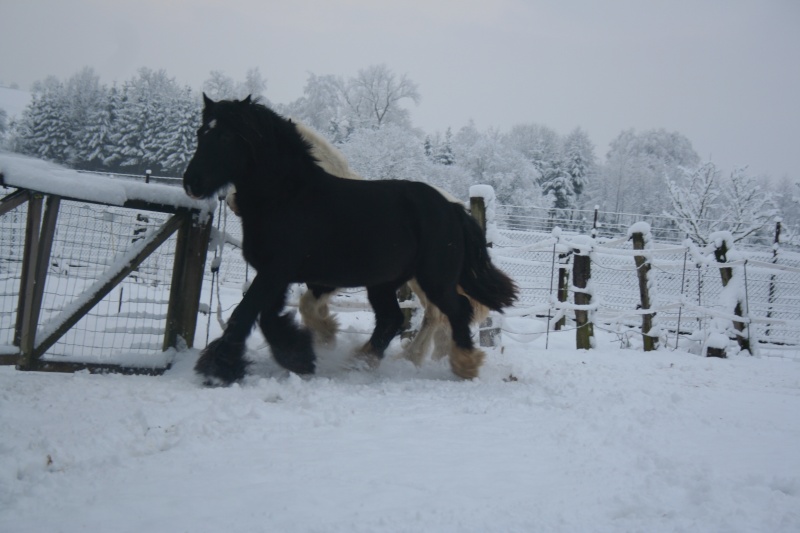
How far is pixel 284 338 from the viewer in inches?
151

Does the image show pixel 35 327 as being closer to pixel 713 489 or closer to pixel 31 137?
pixel 31 137

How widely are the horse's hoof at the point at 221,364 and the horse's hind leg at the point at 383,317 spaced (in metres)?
1.21

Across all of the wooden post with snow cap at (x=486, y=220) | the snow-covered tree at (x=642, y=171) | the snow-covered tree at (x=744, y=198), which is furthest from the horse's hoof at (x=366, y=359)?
the snow-covered tree at (x=642, y=171)

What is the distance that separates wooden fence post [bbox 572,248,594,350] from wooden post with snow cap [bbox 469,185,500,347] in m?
1.57

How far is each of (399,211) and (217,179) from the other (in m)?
1.29

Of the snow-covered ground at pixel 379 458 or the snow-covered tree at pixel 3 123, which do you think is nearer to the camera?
the snow-covered ground at pixel 379 458

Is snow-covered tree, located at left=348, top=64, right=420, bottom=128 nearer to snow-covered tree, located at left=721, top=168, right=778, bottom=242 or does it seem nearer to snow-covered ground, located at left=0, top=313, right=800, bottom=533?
snow-covered tree, located at left=721, top=168, right=778, bottom=242

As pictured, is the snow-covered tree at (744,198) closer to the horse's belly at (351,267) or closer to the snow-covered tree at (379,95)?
the snow-covered tree at (379,95)

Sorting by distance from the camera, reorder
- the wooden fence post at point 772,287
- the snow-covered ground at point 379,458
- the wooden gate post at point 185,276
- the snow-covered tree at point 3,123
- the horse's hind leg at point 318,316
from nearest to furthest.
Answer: the snow-covered ground at point 379,458 → the wooden gate post at point 185,276 → the horse's hind leg at point 318,316 → the snow-covered tree at point 3,123 → the wooden fence post at point 772,287

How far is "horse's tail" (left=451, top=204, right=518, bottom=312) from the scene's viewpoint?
4680 millimetres

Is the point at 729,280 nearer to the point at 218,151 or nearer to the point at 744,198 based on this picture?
the point at 218,151

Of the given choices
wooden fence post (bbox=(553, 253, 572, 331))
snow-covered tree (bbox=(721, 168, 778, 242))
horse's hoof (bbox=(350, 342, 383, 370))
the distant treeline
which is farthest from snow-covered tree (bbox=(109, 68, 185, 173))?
snow-covered tree (bbox=(721, 168, 778, 242))

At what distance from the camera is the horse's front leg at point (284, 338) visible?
381 cm

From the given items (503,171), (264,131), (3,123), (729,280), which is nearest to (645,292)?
(729,280)
